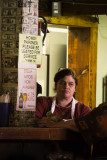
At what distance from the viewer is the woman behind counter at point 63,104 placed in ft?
9.25

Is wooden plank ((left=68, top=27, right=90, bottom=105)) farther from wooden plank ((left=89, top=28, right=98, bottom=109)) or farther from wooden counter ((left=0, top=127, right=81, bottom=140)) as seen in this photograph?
wooden counter ((left=0, top=127, right=81, bottom=140))

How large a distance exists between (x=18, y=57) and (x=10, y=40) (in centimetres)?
16

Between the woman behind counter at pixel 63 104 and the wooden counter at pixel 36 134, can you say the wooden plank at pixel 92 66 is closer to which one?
the woman behind counter at pixel 63 104

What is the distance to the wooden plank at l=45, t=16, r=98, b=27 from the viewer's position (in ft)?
15.6

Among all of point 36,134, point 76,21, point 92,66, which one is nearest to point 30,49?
point 36,134

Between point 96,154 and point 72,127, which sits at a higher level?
point 72,127

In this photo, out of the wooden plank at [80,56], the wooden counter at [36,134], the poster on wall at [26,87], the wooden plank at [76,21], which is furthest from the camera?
the wooden plank at [80,56]

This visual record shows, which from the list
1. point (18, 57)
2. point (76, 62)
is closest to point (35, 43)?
point (18, 57)

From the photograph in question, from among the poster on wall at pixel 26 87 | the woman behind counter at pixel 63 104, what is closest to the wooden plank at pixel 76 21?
the woman behind counter at pixel 63 104

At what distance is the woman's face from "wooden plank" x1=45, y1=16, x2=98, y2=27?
2087mm

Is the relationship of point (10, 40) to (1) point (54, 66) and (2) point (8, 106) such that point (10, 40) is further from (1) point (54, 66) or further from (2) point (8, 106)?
(1) point (54, 66)

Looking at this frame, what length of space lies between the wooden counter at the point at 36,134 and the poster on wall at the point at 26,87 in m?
0.34

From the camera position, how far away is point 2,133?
6.22ft

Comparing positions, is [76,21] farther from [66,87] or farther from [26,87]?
[26,87]
